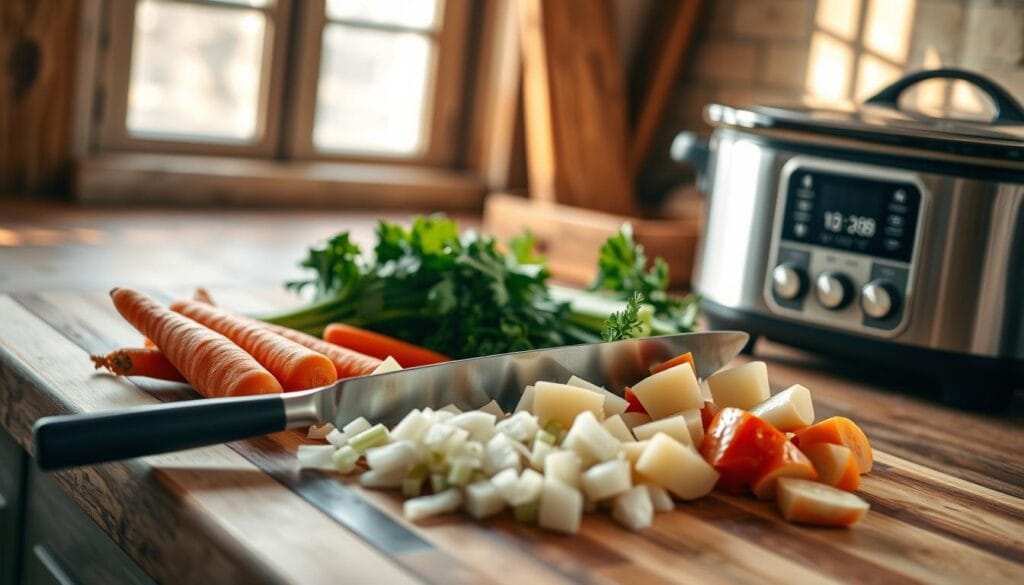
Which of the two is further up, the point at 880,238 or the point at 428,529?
the point at 880,238

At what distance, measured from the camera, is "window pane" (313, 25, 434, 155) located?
273 cm

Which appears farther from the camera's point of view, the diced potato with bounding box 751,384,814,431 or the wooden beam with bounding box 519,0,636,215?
the wooden beam with bounding box 519,0,636,215

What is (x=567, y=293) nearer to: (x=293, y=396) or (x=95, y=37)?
(x=293, y=396)

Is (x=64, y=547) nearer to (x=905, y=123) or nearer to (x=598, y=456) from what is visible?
(x=598, y=456)

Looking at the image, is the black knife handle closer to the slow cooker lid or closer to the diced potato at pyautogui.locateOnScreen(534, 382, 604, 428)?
the diced potato at pyautogui.locateOnScreen(534, 382, 604, 428)

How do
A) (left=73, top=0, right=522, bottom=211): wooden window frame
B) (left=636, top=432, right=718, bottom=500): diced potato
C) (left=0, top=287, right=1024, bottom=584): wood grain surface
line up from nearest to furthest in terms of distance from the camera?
(left=0, top=287, right=1024, bottom=584): wood grain surface, (left=636, top=432, right=718, bottom=500): diced potato, (left=73, top=0, right=522, bottom=211): wooden window frame

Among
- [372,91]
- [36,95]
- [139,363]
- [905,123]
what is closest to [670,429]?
[139,363]

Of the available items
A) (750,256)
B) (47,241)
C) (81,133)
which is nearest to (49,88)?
(81,133)

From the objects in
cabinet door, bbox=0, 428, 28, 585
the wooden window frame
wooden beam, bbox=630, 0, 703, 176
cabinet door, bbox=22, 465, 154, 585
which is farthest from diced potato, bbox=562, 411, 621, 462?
wooden beam, bbox=630, 0, 703, 176

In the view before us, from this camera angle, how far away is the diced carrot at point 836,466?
0.89 metres

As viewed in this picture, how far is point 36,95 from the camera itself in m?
2.24

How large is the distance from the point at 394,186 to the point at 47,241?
1.03 m

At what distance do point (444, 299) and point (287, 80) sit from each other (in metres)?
1.61

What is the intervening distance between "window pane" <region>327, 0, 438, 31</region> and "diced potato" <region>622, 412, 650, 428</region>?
1935 mm
